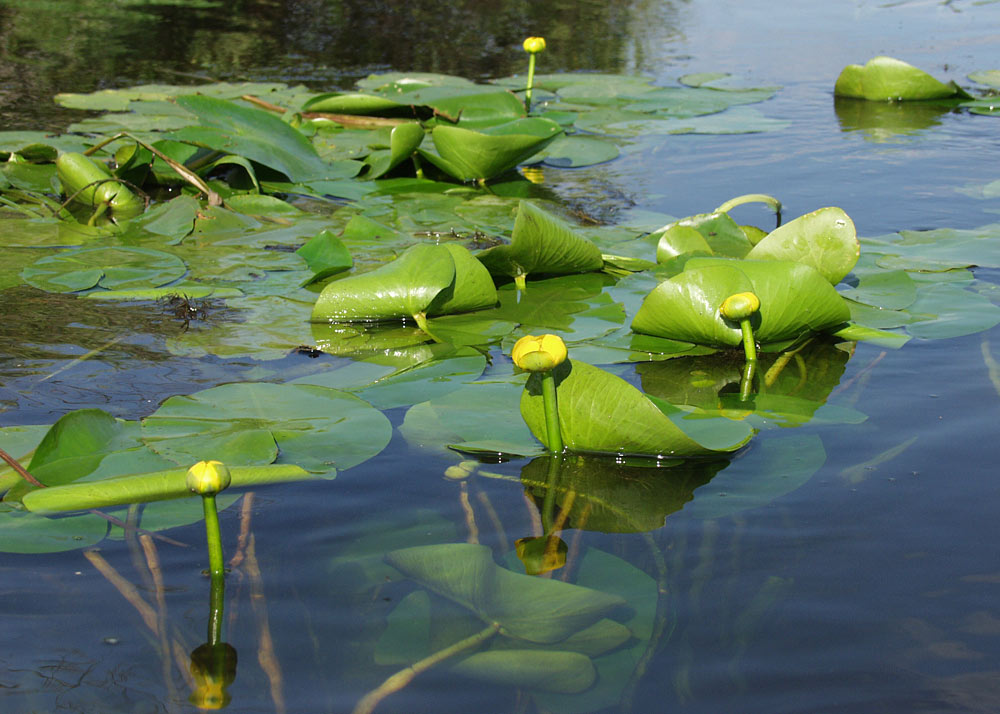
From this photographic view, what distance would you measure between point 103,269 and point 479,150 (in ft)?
4.00

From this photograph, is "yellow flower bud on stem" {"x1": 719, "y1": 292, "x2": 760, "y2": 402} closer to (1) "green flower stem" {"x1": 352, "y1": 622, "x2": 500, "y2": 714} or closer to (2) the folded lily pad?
(2) the folded lily pad

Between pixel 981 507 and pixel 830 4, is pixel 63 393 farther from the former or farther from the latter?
pixel 830 4

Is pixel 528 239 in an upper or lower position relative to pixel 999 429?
upper

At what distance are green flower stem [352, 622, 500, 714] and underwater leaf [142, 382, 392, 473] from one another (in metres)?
0.42

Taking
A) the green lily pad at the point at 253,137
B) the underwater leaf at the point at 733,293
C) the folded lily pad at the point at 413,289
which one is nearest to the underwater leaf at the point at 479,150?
the green lily pad at the point at 253,137

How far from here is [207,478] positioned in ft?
3.15

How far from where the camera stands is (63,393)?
1671 mm

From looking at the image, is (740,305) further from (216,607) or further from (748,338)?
(216,607)

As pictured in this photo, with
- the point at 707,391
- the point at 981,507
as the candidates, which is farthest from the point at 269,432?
the point at 981,507

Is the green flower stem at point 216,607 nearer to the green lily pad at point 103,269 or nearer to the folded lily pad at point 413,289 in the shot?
the folded lily pad at point 413,289

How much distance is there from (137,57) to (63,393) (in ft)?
14.6

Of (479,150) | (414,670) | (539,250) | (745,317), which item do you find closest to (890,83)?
(479,150)

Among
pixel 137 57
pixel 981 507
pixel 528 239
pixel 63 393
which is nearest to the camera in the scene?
pixel 981 507

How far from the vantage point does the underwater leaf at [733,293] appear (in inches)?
68.2
